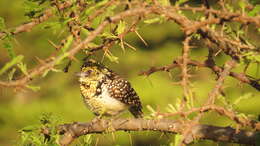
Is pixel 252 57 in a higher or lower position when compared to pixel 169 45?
lower

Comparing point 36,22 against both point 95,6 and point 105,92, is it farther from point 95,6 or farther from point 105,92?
point 105,92

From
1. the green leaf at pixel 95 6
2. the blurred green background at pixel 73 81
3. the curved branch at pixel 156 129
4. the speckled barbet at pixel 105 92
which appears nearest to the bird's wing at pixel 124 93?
the speckled barbet at pixel 105 92

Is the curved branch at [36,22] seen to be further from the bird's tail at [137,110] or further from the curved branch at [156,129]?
the bird's tail at [137,110]

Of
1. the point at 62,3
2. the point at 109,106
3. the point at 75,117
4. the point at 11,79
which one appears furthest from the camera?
the point at 75,117

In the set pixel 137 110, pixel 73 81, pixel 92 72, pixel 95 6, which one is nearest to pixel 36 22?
pixel 95 6

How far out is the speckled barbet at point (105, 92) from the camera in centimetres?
480

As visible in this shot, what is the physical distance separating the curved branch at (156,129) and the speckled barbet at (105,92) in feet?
4.17

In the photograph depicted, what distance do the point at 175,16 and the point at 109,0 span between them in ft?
0.89

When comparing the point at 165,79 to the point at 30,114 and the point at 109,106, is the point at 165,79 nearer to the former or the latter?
the point at 30,114

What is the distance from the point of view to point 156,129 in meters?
3.03

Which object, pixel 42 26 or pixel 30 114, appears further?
pixel 30 114

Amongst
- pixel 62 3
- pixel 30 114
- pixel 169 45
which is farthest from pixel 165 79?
pixel 62 3

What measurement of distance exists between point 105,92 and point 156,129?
1916 millimetres

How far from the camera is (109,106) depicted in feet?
16.0
